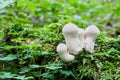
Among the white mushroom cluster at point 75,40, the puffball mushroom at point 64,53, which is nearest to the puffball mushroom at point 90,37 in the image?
the white mushroom cluster at point 75,40

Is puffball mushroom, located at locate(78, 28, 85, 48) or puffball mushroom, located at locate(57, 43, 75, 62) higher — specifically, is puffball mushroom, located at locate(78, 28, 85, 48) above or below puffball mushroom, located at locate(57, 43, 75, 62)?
above

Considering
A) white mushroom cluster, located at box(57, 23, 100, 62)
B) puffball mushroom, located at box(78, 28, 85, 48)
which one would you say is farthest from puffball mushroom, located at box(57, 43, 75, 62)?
puffball mushroom, located at box(78, 28, 85, 48)

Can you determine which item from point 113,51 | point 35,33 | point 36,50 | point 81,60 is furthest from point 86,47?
point 35,33

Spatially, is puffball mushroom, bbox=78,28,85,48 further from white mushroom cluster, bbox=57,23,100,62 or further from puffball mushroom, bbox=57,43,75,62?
puffball mushroom, bbox=57,43,75,62

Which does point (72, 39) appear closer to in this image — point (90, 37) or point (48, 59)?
point (90, 37)

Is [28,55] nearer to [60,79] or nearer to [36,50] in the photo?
[36,50]

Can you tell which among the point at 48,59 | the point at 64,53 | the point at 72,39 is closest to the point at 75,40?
the point at 72,39

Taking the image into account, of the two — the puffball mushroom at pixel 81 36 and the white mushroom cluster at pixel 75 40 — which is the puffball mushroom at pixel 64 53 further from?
the puffball mushroom at pixel 81 36

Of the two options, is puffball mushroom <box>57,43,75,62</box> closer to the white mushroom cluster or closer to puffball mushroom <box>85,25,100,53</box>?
the white mushroom cluster
